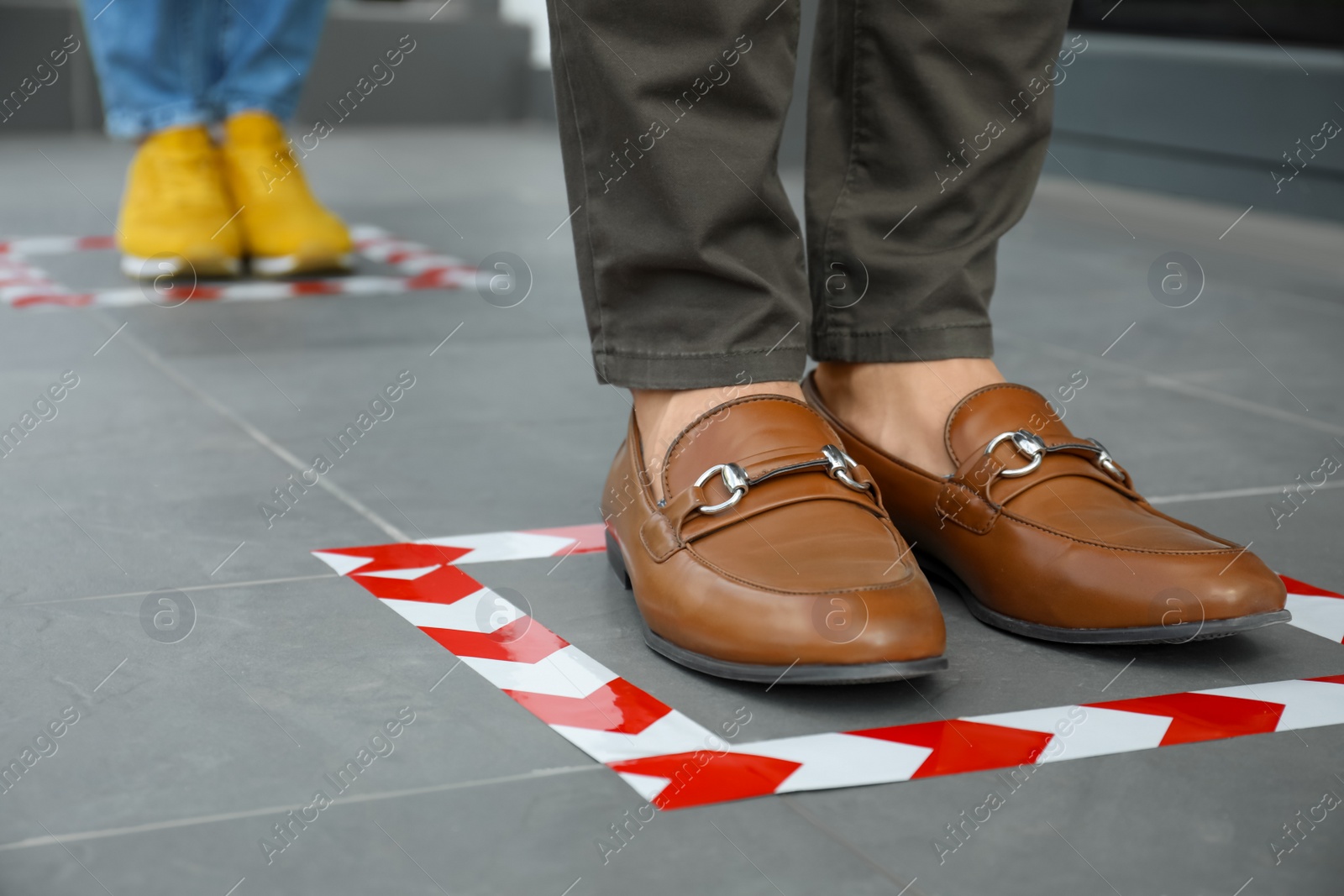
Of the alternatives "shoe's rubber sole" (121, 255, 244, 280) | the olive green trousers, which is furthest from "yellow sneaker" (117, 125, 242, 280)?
the olive green trousers

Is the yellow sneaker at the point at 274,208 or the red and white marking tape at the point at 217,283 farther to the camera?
the yellow sneaker at the point at 274,208

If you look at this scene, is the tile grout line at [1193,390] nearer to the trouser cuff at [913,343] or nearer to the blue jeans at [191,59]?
the trouser cuff at [913,343]

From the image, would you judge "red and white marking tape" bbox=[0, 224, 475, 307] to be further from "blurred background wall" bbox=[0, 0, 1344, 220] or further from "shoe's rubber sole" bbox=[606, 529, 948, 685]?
"shoe's rubber sole" bbox=[606, 529, 948, 685]

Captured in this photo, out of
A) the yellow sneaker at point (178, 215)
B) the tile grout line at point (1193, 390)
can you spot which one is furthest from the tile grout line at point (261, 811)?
the yellow sneaker at point (178, 215)

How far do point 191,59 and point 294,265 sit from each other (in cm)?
38

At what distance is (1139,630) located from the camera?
34.8 inches

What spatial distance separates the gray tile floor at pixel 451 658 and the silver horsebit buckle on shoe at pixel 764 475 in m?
0.11

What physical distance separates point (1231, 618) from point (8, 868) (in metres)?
0.68

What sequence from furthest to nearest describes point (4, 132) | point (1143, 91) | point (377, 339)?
point (4, 132)
point (1143, 91)
point (377, 339)

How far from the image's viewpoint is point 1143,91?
3377 millimetres

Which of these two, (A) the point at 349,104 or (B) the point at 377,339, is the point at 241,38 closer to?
(B) the point at 377,339

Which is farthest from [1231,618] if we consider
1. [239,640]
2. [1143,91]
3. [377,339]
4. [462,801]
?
[1143,91]

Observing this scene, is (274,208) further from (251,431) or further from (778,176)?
(778,176)

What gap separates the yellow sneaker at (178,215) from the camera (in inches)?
87.2
